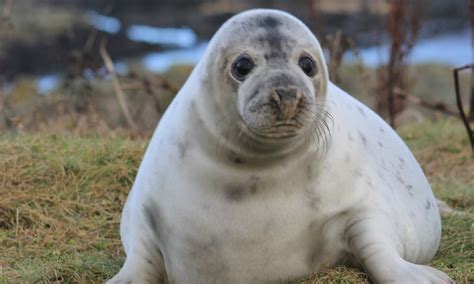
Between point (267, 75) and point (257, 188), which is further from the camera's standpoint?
point (257, 188)

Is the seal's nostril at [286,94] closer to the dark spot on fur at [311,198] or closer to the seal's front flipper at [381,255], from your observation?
the dark spot on fur at [311,198]

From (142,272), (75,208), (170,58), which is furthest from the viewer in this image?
(170,58)

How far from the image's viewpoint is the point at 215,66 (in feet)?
10.4

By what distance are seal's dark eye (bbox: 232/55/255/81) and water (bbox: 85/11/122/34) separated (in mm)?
14839

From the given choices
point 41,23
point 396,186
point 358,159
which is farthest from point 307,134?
point 41,23

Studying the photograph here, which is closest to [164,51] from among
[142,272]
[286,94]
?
[142,272]

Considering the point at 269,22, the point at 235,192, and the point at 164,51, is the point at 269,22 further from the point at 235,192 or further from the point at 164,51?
the point at 164,51

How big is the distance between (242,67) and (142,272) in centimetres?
90

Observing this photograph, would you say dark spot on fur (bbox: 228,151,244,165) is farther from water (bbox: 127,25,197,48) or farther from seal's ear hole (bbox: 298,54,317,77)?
water (bbox: 127,25,197,48)

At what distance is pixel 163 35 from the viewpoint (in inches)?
731

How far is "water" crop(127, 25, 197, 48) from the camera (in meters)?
17.7

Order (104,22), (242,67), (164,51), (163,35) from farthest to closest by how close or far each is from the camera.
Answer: (104,22) → (163,35) → (164,51) → (242,67)

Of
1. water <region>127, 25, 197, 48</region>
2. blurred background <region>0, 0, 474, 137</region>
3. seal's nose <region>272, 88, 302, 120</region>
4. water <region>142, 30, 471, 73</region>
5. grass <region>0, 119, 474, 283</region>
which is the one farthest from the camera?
water <region>127, 25, 197, 48</region>

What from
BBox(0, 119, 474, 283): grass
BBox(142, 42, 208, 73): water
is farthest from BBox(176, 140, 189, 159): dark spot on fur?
BBox(142, 42, 208, 73): water
